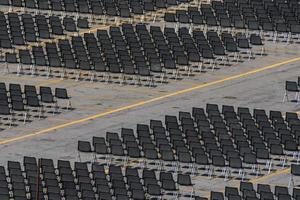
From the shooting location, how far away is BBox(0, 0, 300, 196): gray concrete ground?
66.3 m

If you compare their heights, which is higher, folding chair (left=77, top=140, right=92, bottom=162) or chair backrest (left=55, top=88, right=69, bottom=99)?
folding chair (left=77, top=140, right=92, bottom=162)

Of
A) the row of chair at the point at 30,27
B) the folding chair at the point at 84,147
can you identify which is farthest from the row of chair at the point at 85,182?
the row of chair at the point at 30,27

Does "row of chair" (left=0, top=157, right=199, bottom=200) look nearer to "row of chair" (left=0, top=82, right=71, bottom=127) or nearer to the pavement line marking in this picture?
the pavement line marking

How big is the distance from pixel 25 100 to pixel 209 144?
8238mm

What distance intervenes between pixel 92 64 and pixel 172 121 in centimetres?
700

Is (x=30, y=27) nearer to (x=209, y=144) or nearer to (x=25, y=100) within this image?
(x=25, y=100)

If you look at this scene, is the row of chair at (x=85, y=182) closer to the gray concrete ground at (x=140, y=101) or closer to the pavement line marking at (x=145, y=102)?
the gray concrete ground at (x=140, y=101)

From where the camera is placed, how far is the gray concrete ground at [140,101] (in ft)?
218

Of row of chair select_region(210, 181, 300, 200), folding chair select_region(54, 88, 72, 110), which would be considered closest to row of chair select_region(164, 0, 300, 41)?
folding chair select_region(54, 88, 72, 110)

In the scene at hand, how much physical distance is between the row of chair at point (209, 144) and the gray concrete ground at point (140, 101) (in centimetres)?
81

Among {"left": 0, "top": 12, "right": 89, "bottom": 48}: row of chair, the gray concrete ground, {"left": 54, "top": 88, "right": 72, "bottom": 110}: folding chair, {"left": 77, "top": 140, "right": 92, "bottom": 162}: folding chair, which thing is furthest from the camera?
{"left": 0, "top": 12, "right": 89, "bottom": 48}: row of chair

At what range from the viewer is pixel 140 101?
234 ft

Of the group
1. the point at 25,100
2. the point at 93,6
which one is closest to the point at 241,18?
the point at 93,6

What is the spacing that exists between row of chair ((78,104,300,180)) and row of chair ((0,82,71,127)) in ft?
12.1
